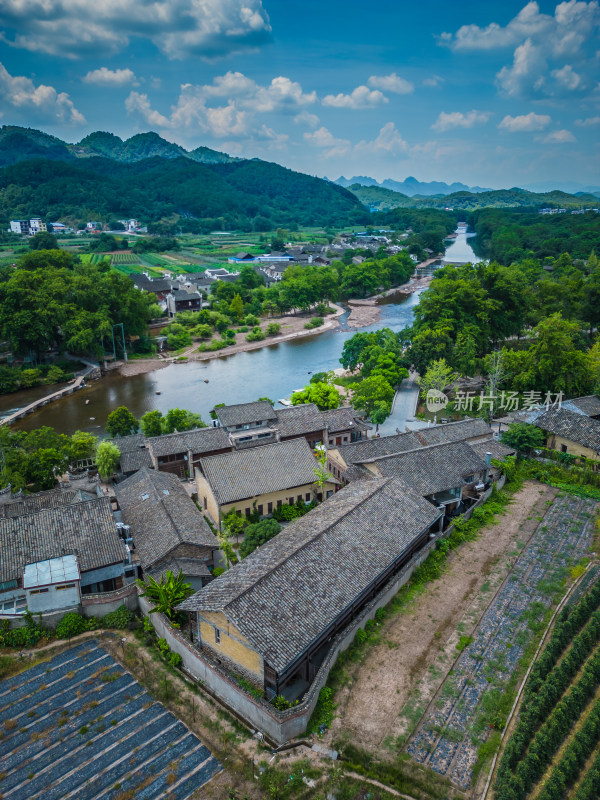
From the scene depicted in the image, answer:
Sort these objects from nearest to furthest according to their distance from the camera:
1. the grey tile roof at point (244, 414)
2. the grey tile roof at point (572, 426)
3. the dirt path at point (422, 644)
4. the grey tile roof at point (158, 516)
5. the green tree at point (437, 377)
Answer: the dirt path at point (422, 644) → the grey tile roof at point (158, 516) → the grey tile roof at point (572, 426) → the grey tile roof at point (244, 414) → the green tree at point (437, 377)

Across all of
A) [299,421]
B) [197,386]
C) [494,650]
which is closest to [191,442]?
[299,421]

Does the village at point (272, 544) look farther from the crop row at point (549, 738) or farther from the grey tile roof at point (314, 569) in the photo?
the crop row at point (549, 738)

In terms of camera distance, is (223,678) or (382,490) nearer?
(223,678)

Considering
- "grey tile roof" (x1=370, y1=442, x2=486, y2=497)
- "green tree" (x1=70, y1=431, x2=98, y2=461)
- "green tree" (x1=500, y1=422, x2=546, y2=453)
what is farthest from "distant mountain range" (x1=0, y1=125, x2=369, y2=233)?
"grey tile roof" (x1=370, y1=442, x2=486, y2=497)

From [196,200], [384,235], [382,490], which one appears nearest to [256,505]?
[382,490]

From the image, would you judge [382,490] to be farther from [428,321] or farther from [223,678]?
[428,321]

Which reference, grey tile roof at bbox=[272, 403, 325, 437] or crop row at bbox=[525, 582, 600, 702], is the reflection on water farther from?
crop row at bbox=[525, 582, 600, 702]

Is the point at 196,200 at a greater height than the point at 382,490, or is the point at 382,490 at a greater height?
the point at 196,200

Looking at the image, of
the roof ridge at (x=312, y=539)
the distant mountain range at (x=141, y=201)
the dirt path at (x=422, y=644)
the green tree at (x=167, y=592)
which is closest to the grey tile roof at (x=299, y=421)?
the roof ridge at (x=312, y=539)
